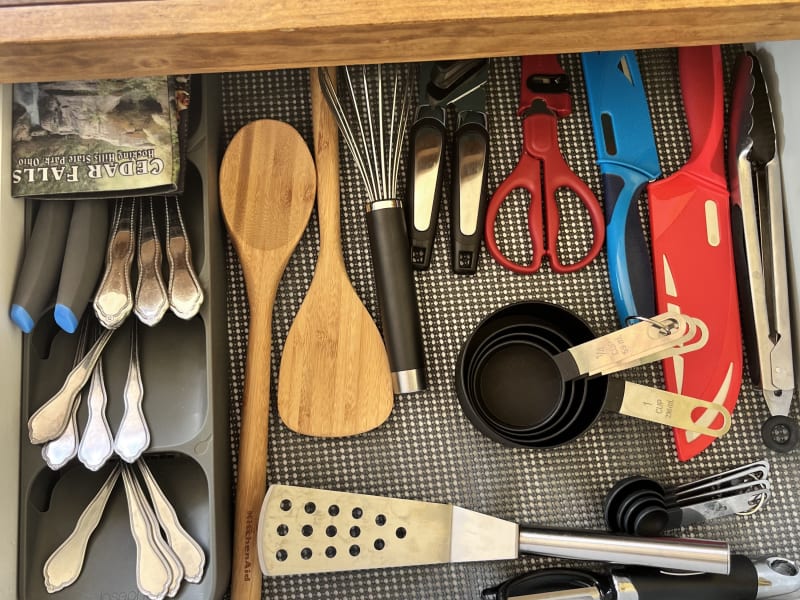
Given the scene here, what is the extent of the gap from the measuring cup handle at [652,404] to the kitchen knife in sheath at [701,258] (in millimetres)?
33

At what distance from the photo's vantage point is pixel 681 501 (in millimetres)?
723

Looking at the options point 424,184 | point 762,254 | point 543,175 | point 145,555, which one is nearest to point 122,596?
point 145,555

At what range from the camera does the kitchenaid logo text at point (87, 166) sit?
67 cm

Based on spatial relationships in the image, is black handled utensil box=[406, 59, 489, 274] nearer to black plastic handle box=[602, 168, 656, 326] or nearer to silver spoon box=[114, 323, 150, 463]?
black plastic handle box=[602, 168, 656, 326]

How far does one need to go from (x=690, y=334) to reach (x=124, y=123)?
1.88 feet

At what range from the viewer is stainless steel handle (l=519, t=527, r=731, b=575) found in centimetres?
66

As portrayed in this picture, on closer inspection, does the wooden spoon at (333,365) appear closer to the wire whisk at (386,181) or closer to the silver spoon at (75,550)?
the wire whisk at (386,181)

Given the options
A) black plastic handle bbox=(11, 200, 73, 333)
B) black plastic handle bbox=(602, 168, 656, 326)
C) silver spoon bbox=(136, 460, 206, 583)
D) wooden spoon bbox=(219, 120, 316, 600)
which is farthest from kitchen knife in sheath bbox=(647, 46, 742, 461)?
black plastic handle bbox=(11, 200, 73, 333)

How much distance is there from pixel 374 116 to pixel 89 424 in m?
0.43

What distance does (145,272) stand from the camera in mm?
674

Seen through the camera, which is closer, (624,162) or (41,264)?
(41,264)

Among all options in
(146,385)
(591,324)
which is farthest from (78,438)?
(591,324)

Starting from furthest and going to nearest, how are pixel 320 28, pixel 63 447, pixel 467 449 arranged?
pixel 467 449 → pixel 63 447 → pixel 320 28

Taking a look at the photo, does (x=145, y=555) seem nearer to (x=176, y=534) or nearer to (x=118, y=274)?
(x=176, y=534)
